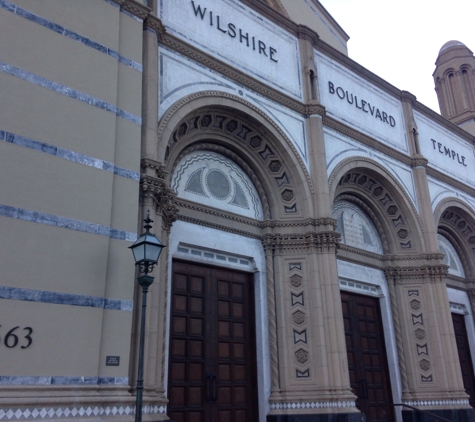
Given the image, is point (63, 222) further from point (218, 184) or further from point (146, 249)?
point (218, 184)

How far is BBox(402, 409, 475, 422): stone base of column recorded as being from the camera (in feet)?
47.5

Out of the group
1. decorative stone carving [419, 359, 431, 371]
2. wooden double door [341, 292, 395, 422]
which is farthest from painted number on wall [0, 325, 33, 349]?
decorative stone carving [419, 359, 431, 371]

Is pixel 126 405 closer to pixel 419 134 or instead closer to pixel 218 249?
pixel 218 249

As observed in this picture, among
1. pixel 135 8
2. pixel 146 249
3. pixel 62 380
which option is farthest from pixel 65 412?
pixel 135 8

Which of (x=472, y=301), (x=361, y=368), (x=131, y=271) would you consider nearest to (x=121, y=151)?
(x=131, y=271)

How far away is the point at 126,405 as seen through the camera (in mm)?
7969

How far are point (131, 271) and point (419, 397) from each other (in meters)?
10.2

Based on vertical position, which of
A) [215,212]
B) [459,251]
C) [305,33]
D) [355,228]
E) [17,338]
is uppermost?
[305,33]

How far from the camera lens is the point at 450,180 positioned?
19188 millimetres

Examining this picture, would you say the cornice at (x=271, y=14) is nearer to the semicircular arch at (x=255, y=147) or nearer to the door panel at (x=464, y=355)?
the semicircular arch at (x=255, y=147)

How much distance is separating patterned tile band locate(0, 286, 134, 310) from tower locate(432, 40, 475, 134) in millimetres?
20210

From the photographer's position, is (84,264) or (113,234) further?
(113,234)

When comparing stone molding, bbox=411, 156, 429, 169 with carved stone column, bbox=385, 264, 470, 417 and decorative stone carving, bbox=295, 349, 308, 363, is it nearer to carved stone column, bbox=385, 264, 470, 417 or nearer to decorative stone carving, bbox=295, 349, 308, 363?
carved stone column, bbox=385, 264, 470, 417

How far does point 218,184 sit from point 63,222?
5.48 metres
